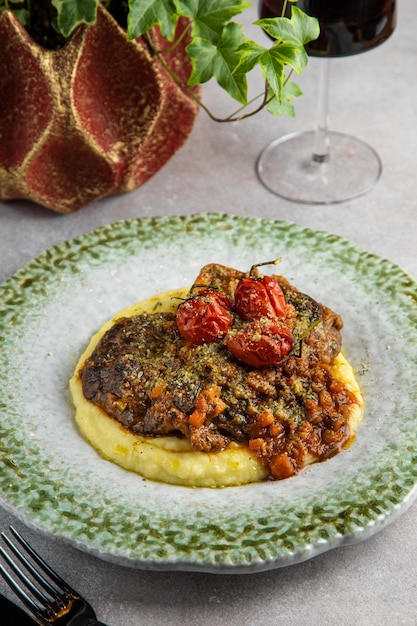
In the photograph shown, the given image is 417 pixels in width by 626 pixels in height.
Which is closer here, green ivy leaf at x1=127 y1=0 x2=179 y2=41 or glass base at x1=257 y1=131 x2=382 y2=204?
green ivy leaf at x1=127 y1=0 x2=179 y2=41

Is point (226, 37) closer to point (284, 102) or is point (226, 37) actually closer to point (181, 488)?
point (284, 102)

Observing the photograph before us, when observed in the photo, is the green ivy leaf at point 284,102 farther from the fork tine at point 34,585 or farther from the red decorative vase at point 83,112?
the fork tine at point 34,585

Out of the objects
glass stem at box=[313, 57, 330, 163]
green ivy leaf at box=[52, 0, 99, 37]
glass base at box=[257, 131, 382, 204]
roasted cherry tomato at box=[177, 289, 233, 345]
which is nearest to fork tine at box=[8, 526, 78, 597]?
roasted cherry tomato at box=[177, 289, 233, 345]

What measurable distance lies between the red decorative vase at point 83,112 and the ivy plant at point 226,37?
16cm

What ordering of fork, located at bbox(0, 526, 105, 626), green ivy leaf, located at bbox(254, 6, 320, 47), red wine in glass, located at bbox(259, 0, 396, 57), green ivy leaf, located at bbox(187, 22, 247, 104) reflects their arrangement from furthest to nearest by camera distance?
red wine in glass, located at bbox(259, 0, 396, 57)
green ivy leaf, located at bbox(187, 22, 247, 104)
green ivy leaf, located at bbox(254, 6, 320, 47)
fork, located at bbox(0, 526, 105, 626)

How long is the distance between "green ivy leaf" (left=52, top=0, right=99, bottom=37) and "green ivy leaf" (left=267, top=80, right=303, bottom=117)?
2.36ft

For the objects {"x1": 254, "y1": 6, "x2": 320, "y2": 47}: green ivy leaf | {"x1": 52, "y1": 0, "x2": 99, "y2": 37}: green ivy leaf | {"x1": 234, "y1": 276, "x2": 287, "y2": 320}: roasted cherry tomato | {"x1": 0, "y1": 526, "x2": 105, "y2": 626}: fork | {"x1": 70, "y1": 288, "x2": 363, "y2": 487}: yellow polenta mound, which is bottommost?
{"x1": 70, "y1": 288, "x2": 363, "y2": 487}: yellow polenta mound

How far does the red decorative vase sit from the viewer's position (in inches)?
136

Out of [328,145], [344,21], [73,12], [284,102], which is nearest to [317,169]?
[328,145]

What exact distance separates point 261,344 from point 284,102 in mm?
996

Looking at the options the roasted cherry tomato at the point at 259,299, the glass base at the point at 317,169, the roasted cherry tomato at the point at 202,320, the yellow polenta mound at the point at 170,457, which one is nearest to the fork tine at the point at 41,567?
the yellow polenta mound at the point at 170,457

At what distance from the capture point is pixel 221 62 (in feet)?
10.4

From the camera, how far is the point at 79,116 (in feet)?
11.6

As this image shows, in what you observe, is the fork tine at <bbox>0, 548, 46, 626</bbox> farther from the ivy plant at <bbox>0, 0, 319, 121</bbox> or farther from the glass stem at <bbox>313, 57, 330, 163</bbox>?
the glass stem at <bbox>313, 57, 330, 163</bbox>
